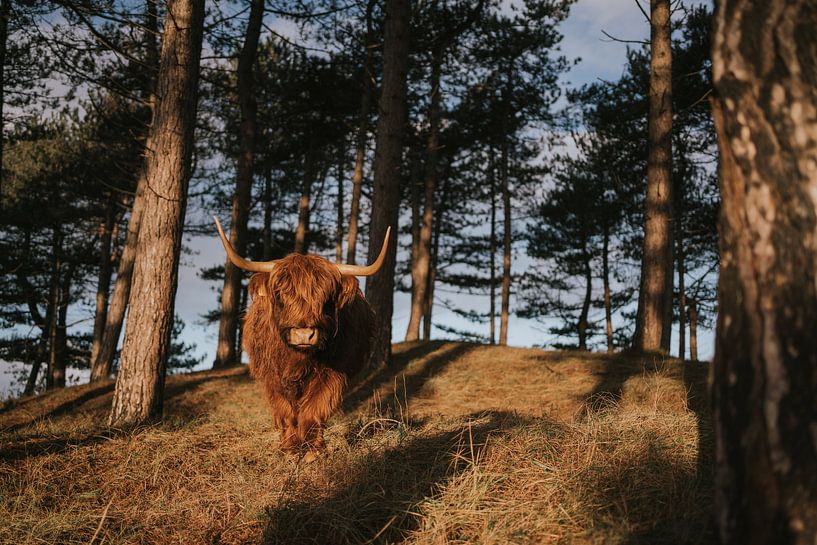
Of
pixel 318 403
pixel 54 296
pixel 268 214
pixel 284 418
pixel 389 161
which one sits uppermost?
pixel 268 214

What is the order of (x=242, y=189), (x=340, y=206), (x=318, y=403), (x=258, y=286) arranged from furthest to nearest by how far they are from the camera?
(x=340, y=206) → (x=242, y=189) → (x=258, y=286) → (x=318, y=403)

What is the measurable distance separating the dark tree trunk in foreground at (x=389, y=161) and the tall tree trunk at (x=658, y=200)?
4.49 meters

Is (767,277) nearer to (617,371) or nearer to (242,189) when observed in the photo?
(617,371)

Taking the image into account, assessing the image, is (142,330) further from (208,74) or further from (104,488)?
(208,74)

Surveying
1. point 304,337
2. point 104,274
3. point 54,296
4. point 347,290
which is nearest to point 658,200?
point 347,290

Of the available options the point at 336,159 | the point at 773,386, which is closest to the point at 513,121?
the point at 336,159

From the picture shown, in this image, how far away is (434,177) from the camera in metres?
19.6

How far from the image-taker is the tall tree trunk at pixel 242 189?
14602mm

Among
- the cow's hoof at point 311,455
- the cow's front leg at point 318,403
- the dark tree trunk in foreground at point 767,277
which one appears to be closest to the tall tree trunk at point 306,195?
the cow's front leg at point 318,403

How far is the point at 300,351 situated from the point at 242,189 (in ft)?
34.1

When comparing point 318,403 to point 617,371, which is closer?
point 318,403

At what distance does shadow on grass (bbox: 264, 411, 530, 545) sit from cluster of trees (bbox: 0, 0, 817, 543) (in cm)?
168

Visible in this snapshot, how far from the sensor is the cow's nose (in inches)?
198

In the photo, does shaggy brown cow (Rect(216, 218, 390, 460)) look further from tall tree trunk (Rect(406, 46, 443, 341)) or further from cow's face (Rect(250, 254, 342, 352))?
tall tree trunk (Rect(406, 46, 443, 341))
